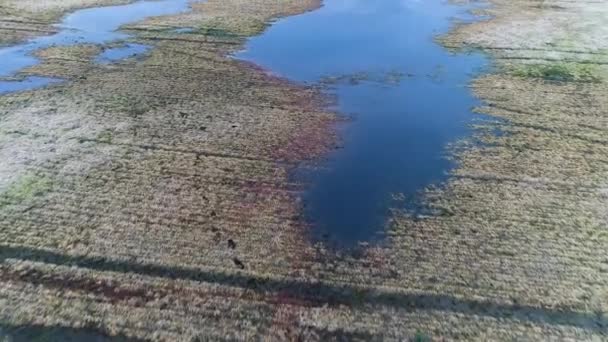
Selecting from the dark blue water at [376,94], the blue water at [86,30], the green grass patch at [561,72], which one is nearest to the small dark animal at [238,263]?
the dark blue water at [376,94]

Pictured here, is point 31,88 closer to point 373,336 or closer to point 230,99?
point 230,99

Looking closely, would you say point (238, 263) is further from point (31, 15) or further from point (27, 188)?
point (31, 15)

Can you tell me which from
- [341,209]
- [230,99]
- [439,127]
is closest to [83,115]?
[230,99]

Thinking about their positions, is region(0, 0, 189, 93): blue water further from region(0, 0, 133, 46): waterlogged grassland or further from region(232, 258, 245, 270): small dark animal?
region(232, 258, 245, 270): small dark animal

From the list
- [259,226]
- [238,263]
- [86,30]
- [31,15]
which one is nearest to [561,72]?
[259,226]

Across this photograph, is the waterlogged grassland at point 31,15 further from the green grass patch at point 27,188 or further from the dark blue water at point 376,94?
the green grass patch at point 27,188
